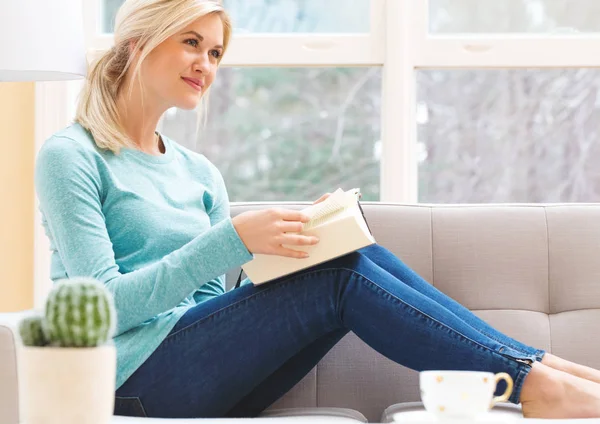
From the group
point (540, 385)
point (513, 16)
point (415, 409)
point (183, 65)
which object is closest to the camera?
point (540, 385)

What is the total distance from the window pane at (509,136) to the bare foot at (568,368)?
1.19m

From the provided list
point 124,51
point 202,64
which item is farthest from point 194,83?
point 124,51

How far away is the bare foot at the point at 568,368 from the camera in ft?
4.96

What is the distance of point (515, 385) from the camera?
4.54 ft

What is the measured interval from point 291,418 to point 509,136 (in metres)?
1.51

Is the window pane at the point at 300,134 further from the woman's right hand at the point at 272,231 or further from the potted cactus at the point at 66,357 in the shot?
the potted cactus at the point at 66,357

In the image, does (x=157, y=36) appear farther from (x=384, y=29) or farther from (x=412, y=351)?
(x=384, y=29)

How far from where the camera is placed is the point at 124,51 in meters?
1.87

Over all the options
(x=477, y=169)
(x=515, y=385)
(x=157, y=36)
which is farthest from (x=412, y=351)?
(x=477, y=169)

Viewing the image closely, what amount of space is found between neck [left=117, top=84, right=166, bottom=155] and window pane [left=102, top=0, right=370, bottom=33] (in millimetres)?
946

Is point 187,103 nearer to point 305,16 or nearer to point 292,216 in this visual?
point 292,216

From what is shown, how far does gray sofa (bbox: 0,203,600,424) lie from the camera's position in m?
1.89

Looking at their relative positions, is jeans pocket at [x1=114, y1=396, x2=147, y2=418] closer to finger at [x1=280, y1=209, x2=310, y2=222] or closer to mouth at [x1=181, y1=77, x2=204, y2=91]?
finger at [x1=280, y1=209, x2=310, y2=222]

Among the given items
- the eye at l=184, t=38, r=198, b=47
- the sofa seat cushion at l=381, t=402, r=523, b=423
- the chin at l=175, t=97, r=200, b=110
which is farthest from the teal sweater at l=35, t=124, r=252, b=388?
the sofa seat cushion at l=381, t=402, r=523, b=423
